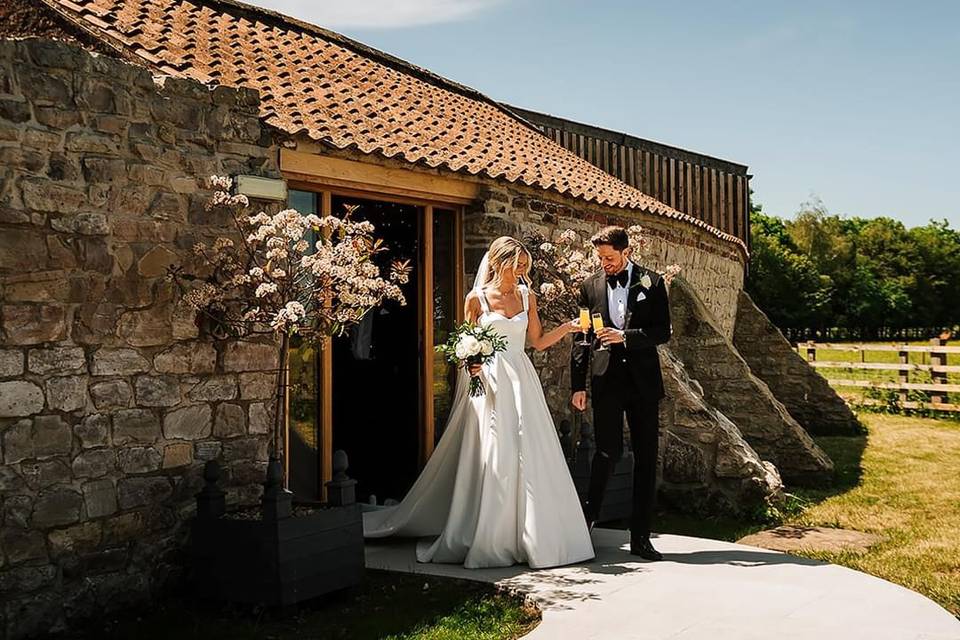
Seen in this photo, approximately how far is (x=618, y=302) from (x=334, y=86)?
12.9ft

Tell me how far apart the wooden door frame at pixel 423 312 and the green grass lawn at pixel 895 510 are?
226 centimetres

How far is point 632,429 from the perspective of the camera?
6070mm

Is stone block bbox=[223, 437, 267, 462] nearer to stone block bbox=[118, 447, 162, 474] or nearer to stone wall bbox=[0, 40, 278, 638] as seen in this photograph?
stone wall bbox=[0, 40, 278, 638]

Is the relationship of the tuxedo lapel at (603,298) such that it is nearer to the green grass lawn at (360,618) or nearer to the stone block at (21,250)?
the green grass lawn at (360,618)

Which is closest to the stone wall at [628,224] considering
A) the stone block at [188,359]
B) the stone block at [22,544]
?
the stone block at [188,359]

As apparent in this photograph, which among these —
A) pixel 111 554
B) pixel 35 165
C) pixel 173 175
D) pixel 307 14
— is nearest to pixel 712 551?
pixel 111 554

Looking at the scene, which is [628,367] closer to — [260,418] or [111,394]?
[260,418]

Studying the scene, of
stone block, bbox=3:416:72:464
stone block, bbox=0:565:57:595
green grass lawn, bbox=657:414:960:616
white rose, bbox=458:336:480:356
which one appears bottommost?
green grass lawn, bbox=657:414:960:616

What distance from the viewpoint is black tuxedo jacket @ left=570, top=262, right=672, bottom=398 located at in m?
5.97

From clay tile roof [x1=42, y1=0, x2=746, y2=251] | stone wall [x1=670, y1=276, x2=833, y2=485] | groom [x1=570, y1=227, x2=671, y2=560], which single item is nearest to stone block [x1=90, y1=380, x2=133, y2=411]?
clay tile roof [x1=42, y1=0, x2=746, y2=251]

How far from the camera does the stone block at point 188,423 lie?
5.45m

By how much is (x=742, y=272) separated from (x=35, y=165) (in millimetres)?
13141

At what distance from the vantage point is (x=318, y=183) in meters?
6.77

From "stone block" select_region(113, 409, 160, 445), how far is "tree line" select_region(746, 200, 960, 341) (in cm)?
4026
